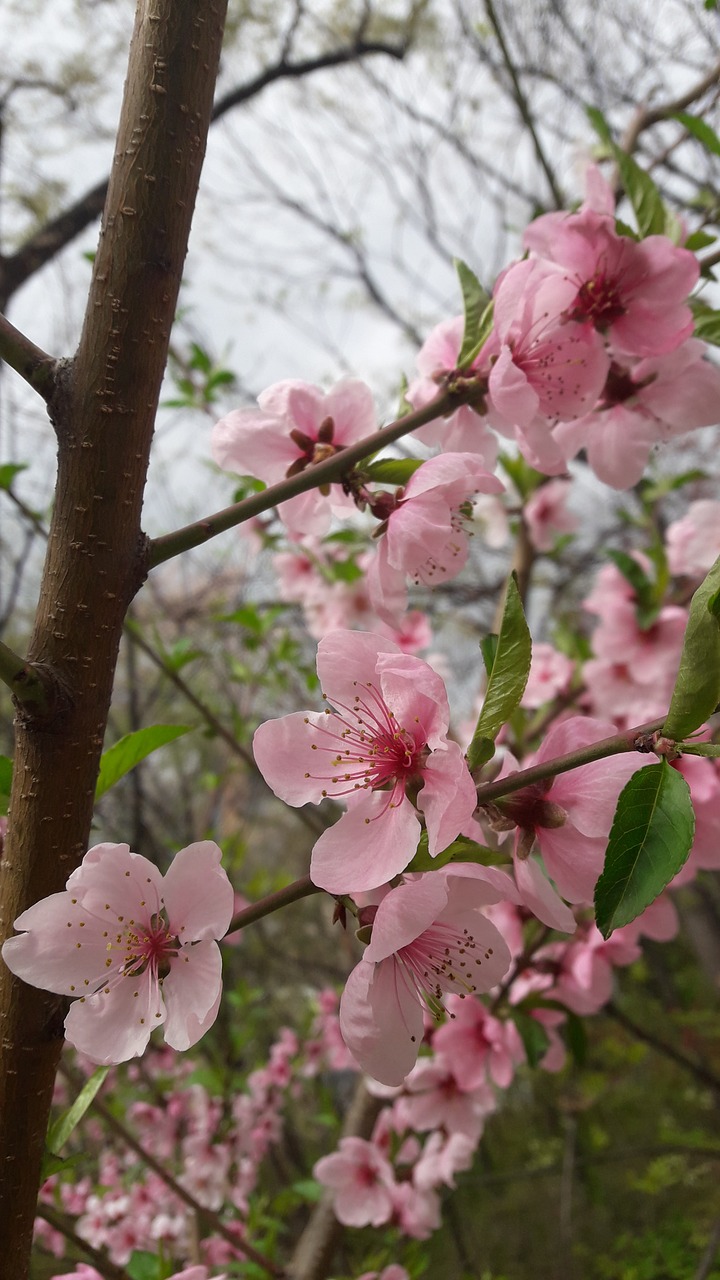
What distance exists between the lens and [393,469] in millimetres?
616

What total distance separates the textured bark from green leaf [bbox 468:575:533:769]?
0.75 ft

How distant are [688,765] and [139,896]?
0.80 meters

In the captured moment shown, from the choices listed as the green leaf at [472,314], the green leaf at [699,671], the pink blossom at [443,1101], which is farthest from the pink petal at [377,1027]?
the pink blossom at [443,1101]

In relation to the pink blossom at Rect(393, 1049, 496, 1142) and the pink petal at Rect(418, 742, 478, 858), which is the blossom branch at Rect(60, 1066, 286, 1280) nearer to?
the pink blossom at Rect(393, 1049, 496, 1142)

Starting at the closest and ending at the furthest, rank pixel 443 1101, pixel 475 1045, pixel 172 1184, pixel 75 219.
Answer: pixel 172 1184 < pixel 475 1045 < pixel 443 1101 < pixel 75 219

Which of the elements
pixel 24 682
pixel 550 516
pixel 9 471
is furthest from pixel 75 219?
pixel 24 682

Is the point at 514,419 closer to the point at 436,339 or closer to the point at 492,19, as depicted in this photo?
the point at 436,339

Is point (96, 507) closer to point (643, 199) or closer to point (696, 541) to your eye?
point (643, 199)

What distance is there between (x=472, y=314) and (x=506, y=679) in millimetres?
357

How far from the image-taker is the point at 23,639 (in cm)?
535

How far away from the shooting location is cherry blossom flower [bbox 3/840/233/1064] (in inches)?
18.1

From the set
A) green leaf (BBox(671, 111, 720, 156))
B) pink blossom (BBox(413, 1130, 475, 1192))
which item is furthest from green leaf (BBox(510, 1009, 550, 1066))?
green leaf (BBox(671, 111, 720, 156))

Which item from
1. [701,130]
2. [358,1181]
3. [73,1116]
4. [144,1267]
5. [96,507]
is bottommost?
[358,1181]

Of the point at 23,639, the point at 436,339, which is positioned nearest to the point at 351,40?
the point at 23,639
